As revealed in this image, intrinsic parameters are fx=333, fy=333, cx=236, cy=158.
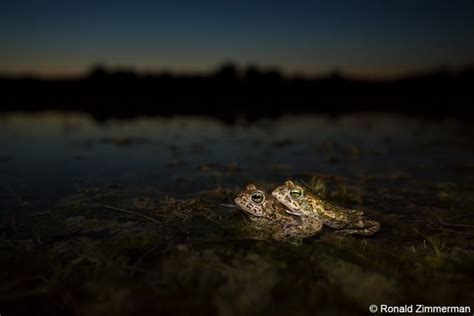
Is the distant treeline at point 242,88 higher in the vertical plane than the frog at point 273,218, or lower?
higher

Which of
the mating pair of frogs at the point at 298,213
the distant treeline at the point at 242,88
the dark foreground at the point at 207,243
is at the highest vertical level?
the distant treeline at the point at 242,88

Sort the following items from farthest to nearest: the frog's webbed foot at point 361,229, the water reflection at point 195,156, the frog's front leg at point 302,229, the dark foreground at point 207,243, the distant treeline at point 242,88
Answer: the distant treeline at point 242,88, the water reflection at point 195,156, the frog's webbed foot at point 361,229, the frog's front leg at point 302,229, the dark foreground at point 207,243

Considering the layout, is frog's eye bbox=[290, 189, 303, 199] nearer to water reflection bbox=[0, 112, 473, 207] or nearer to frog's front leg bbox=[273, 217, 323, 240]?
frog's front leg bbox=[273, 217, 323, 240]

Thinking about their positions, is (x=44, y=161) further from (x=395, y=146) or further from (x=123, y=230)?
(x=395, y=146)

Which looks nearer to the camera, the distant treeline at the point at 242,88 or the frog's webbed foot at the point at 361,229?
the frog's webbed foot at the point at 361,229

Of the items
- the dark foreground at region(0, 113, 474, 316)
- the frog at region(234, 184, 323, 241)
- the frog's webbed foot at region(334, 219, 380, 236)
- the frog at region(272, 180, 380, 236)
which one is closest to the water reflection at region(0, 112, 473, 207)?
the dark foreground at region(0, 113, 474, 316)

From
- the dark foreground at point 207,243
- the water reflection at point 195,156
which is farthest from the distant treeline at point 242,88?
the dark foreground at point 207,243

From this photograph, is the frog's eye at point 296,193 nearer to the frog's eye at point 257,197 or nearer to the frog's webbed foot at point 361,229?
the frog's eye at point 257,197

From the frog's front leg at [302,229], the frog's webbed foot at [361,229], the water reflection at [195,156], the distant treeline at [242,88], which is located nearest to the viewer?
the frog's front leg at [302,229]
